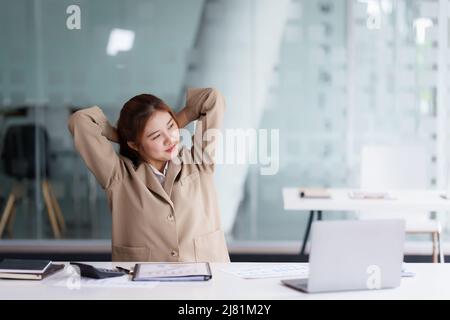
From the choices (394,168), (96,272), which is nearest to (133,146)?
(96,272)

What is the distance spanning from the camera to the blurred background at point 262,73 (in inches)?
232

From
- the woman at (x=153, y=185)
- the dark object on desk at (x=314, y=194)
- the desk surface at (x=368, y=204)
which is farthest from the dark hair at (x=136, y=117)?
the dark object on desk at (x=314, y=194)

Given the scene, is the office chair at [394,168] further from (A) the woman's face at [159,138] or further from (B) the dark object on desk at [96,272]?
(B) the dark object on desk at [96,272]

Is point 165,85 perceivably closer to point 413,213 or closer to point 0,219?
point 0,219

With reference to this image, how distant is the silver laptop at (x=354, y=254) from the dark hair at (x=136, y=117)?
0.97 metres

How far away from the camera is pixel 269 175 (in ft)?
19.6

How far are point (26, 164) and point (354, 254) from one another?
4.43 metres

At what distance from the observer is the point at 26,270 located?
7.54 feet

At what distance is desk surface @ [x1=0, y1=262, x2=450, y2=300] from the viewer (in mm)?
2047

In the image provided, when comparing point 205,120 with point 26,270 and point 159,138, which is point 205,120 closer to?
point 159,138

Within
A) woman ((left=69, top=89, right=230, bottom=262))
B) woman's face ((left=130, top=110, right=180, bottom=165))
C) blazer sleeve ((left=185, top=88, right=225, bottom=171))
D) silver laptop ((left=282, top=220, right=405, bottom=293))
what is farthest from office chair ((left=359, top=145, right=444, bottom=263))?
silver laptop ((left=282, top=220, right=405, bottom=293))

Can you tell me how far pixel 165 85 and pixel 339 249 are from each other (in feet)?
13.4
